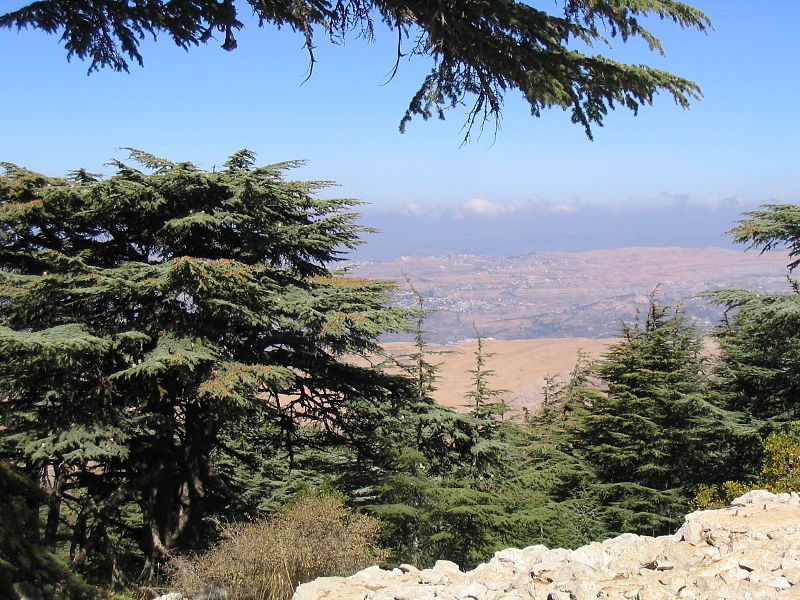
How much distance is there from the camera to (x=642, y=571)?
513 cm

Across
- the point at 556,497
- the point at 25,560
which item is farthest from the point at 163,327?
the point at 556,497

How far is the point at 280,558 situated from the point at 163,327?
3.99 m

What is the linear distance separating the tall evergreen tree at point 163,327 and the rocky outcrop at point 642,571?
3.62 meters

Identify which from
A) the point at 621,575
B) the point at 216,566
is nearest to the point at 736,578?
the point at 621,575

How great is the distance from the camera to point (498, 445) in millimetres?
10781

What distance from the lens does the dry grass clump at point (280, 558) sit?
718cm

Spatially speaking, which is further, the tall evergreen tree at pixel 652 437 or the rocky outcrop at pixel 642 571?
the tall evergreen tree at pixel 652 437

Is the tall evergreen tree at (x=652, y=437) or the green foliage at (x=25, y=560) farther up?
the green foliage at (x=25, y=560)

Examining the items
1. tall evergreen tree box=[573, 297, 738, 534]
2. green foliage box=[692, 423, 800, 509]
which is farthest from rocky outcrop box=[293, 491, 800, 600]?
tall evergreen tree box=[573, 297, 738, 534]

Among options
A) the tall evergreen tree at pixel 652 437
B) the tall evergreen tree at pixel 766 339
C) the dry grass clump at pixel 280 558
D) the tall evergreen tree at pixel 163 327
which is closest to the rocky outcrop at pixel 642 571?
the dry grass clump at pixel 280 558

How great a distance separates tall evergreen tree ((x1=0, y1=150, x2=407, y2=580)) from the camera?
8469mm

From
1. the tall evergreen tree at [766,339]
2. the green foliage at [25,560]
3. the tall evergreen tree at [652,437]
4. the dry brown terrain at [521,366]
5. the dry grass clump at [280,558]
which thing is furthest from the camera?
the dry brown terrain at [521,366]

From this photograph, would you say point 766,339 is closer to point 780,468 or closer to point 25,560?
point 780,468

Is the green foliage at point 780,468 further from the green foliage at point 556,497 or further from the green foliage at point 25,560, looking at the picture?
the green foliage at point 25,560
